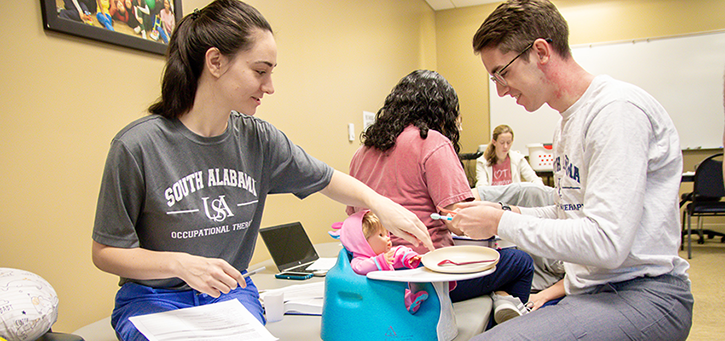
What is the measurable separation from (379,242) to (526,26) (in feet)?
2.79

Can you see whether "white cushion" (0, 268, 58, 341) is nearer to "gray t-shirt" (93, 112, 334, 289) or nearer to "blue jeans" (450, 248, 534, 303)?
"gray t-shirt" (93, 112, 334, 289)

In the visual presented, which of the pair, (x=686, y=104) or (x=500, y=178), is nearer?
(x=500, y=178)

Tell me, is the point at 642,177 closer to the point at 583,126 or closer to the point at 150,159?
the point at 583,126

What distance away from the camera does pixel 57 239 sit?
1.57 m

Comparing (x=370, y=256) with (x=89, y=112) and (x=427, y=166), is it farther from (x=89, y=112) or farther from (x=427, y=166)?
(x=89, y=112)

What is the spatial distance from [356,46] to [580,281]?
9.99 ft

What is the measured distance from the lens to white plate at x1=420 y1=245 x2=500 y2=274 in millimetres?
1111

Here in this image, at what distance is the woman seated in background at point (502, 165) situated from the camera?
4371mm

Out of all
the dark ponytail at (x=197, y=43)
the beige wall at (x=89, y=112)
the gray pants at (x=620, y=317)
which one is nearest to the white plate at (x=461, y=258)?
the gray pants at (x=620, y=317)

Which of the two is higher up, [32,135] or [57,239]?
[32,135]

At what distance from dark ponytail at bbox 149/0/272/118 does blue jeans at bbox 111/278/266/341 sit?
0.48 metres

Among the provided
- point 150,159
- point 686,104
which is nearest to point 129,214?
point 150,159

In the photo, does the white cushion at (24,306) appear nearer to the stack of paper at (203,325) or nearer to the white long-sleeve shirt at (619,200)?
the stack of paper at (203,325)

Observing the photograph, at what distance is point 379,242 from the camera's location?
5.23 feet
